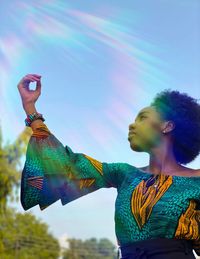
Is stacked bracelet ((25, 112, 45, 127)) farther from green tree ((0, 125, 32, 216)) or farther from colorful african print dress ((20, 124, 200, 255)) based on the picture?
green tree ((0, 125, 32, 216))

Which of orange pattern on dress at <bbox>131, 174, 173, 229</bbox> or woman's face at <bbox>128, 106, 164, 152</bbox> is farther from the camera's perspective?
woman's face at <bbox>128, 106, 164, 152</bbox>

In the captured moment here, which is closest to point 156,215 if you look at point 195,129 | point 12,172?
point 195,129

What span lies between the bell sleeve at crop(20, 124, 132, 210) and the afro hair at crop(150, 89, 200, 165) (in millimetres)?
236

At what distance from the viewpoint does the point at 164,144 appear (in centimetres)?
197

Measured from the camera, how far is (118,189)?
191 cm

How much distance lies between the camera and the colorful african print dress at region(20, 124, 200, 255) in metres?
1.72

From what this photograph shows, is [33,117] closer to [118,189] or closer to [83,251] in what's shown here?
[118,189]

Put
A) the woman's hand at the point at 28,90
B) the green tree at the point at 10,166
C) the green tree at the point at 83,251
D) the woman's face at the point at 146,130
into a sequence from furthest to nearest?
the green tree at the point at 83,251, the green tree at the point at 10,166, the woman's hand at the point at 28,90, the woman's face at the point at 146,130

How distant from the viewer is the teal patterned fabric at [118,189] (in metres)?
1.72

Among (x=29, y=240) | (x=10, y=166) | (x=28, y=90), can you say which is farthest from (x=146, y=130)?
(x=29, y=240)

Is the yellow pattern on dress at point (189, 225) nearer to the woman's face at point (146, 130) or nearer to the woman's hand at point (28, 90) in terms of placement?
the woman's face at point (146, 130)

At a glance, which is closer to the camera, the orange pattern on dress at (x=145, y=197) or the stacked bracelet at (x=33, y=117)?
the orange pattern on dress at (x=145, y=197)

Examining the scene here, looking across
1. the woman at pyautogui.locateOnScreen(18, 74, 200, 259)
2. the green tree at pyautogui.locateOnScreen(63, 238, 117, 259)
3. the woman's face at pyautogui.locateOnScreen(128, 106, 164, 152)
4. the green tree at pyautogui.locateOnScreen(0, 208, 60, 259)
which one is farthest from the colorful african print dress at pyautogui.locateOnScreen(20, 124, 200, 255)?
the green tree at pyautogui.locateOnScreen(63, 238, 117, 259)

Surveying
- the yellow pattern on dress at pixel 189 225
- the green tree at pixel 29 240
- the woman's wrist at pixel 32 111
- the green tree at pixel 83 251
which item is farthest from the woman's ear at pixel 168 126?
the green tree at pixel 83 251
